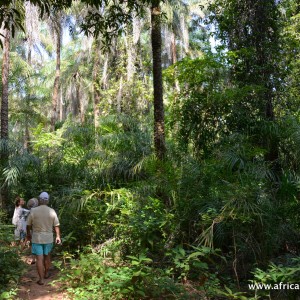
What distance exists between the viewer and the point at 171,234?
6.51 meters

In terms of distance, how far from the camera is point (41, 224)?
229 inches

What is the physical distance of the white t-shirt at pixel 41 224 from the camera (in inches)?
229

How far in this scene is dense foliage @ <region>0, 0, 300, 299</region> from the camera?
560 centimetres

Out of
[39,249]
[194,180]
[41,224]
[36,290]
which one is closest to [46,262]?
[39,249]

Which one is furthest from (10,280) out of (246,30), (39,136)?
(246,30)

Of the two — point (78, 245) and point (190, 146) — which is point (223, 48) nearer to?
point (190, 146)

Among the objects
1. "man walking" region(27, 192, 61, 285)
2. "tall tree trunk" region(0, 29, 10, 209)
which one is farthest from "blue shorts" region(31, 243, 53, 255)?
"tall tree trunk" region(0, 29, 10, 209)

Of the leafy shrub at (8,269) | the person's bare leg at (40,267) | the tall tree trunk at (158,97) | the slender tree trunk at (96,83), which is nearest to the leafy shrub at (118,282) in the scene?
the person's bare leg at (40,267)

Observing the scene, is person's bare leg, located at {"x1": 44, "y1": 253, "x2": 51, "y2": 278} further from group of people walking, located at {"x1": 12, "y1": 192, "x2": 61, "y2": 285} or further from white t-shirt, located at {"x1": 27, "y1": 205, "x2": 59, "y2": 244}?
white t-shirt, located at {"x1": 27, "y1": 205, "x2": 59, "y2": 244}

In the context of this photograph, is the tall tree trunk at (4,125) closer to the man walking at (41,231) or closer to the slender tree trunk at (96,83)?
the man walking at (41,231)

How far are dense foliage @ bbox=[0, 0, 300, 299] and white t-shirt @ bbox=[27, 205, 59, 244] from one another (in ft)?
1.91

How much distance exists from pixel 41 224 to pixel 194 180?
2845mm

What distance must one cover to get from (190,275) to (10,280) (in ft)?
9.13

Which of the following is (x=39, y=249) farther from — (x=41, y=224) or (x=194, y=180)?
(x=194, y=180)
